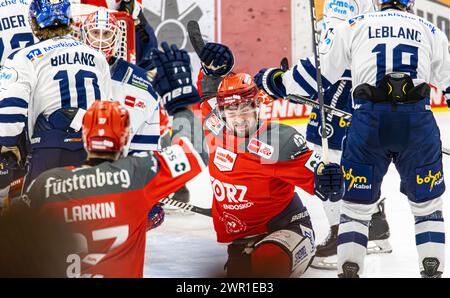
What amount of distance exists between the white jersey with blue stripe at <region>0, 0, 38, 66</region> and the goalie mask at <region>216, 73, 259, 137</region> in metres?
1.63

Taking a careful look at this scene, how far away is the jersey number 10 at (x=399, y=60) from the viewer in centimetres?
412

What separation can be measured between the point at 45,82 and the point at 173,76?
1.68 meters

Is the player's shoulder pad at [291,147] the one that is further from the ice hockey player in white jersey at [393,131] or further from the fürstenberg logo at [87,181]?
the fürstenberg logo at [87,181]

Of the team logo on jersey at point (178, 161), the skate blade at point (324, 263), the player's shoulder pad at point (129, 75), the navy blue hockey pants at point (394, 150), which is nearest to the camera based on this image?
the team logo on jersey at point (178, 161)

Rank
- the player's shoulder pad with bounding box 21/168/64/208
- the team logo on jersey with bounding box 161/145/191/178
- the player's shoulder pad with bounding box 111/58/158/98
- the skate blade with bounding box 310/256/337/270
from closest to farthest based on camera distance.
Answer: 1. the player's shoulder pad with bounding box 21/168/64/208
2. the team logo on jersey with bounding box 161/145/191/178
3. the skate blade with bounding box 310/256/337/270
4. the player's shoulder pad with bounding box 111/58/158/98

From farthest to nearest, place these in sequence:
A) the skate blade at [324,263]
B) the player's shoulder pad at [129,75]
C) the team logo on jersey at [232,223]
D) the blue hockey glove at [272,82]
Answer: the player's shoulder pad at [129,75] → the skate blade at [324,263] → the blue hockey glove at [272,82] → the team logo on jersey at [232,223]

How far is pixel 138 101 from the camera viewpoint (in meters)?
5.40

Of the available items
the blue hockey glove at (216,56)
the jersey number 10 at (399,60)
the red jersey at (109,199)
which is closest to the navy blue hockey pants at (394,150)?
the jersey number 10 at (399,60)

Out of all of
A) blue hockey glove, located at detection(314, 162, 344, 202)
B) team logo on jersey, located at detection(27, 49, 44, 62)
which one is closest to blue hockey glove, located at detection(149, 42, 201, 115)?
blue hockey glove, located at detection(314, 162, 344, 202)

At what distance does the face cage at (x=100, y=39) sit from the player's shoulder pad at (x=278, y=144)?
1.10 metres

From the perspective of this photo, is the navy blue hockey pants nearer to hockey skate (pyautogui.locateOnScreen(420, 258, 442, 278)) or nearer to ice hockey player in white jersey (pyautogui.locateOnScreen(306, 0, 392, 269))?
hockey skate (pyautogui.locateOnScreen(420, 258, 442, 278))

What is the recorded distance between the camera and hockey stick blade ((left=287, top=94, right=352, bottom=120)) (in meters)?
4.64

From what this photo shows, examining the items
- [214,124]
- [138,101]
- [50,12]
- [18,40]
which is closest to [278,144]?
[214,124]

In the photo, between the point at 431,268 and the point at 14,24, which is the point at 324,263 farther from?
the point at 14,24
